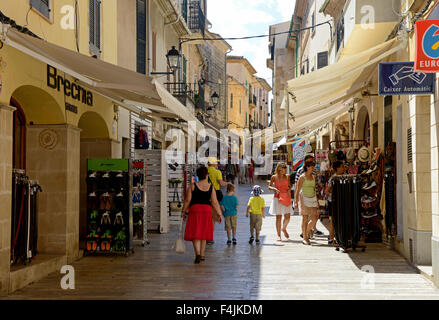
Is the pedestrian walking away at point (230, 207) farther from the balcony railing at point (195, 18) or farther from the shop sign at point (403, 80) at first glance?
the balcony railing at point (195, 18)

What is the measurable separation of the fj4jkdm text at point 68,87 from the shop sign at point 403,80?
197 inches

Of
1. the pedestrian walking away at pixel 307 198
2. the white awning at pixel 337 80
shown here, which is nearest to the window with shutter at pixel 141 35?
the white awning at pixel 337 80

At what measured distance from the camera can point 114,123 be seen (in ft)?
39.9

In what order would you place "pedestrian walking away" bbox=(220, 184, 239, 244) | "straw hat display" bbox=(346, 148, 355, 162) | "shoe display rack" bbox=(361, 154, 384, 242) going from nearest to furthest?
"shoe display rack" bbox=(361, 154, 384, 242) < "pedestrian walking away" bbox=(220, 184, 239, 244) < "straw hat display" bbox=(346, 148, 355, 162)

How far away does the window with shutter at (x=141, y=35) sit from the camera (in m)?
17.4

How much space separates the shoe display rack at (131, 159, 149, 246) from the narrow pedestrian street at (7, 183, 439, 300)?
303mm

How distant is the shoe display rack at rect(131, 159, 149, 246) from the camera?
37.1 feet

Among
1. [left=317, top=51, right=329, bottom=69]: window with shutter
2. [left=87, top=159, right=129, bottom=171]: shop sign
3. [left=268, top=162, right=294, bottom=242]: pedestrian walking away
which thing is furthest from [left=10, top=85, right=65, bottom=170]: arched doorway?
[left=317, top=51, right=329, bottom=69]: window with shutter

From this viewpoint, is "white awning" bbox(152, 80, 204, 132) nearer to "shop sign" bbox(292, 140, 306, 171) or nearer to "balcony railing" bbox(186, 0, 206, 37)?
"shop sign" bbox(292, 140, 306, 171)

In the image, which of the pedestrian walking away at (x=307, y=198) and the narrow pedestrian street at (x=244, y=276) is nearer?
the narrow pedestrian street at (x=244, y=276)

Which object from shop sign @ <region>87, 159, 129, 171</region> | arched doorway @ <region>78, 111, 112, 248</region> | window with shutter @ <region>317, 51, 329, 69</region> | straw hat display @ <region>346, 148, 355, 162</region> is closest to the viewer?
shop sign @ <region>87, 159, 129, 171</region>

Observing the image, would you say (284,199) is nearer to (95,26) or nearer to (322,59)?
(95,26)
